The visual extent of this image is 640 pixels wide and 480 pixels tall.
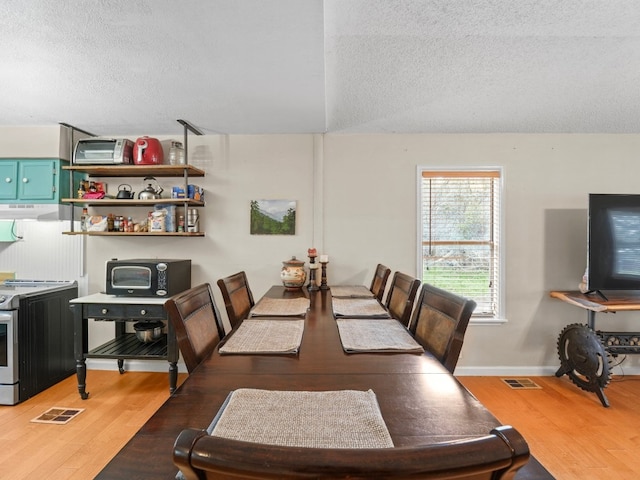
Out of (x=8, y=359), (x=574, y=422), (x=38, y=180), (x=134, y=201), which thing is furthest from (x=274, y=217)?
(x=574, y=422)

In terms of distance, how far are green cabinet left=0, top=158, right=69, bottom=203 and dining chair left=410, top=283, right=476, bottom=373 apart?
3.17 m

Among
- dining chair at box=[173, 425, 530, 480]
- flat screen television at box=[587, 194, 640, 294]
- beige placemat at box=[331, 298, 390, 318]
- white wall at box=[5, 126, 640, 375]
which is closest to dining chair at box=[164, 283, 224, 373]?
beige placemat at box=[331, 298, 390, 318]

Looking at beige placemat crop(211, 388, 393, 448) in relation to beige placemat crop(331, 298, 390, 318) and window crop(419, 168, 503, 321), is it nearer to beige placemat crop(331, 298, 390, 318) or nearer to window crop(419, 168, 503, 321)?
beige placemat crop(331, 298, 390, 318)

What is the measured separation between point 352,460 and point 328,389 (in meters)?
0.57

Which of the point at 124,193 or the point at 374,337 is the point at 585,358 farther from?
the point at 124,193

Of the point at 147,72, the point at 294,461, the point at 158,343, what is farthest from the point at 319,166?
the point at 294,461

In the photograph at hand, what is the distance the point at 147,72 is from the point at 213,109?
24.0 inches

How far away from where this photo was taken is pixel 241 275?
221 cm

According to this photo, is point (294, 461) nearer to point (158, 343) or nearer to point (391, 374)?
point (391, 374)

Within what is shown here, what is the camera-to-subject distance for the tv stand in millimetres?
2547

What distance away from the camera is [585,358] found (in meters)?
2.63

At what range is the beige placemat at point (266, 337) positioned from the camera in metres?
1.21

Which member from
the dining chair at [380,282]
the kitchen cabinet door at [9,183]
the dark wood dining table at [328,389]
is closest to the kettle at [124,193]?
the kitchen cabinet door at [9,183]

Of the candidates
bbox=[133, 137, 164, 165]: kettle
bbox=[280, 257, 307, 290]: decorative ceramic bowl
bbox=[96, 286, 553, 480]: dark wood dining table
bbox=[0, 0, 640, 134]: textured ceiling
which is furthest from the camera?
bbox=[133, 137, 164, 165]: kettle
